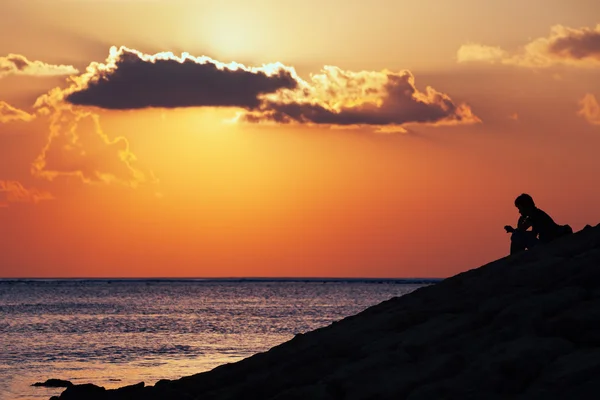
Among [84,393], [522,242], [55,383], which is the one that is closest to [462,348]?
[522,242]

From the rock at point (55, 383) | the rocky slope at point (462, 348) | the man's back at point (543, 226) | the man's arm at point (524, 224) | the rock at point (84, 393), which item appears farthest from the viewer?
the rock at point (55, 383)

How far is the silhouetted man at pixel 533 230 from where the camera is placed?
1681cm

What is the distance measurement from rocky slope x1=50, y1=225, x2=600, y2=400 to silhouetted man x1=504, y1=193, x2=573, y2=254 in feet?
4.66

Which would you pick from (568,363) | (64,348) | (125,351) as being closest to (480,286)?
(568,363)

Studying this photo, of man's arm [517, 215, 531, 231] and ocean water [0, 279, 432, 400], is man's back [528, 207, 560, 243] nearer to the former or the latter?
man's arm [517, 215, 531, 231]

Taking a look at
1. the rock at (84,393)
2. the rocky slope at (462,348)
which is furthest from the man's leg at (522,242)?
the rock at (84,393)

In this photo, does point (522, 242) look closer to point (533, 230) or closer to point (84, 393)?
point (533, 230)

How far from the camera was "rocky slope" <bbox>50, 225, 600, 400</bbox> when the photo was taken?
10.6 m

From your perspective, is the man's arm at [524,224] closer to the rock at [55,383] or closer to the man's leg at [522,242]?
the man's leg at [522,242]

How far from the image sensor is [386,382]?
11.7 metres

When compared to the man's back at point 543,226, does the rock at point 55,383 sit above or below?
below

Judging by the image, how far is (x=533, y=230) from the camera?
17.0 m

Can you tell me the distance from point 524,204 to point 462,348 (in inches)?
220

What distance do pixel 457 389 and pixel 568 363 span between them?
120 centimetres
